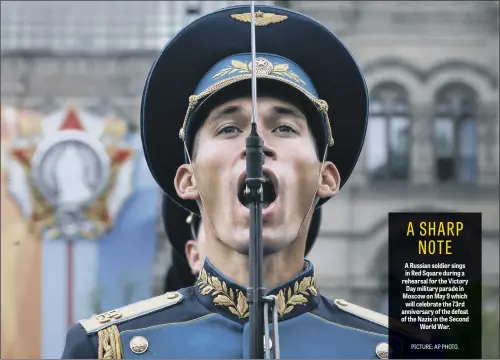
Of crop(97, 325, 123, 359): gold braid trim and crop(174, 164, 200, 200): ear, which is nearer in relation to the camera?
crop(97, 325, 123, 359): gold braid trim

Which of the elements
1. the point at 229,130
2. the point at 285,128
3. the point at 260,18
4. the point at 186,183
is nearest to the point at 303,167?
the point at 285,128

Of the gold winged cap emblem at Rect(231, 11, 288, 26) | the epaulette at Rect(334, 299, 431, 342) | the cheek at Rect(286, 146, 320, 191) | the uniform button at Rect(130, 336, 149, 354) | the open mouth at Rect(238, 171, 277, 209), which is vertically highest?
the gold winged cap emblem at Rect(231, 11, 288, 26)

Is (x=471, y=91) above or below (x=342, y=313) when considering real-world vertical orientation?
above

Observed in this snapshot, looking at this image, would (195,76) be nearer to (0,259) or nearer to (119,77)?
(119,77)

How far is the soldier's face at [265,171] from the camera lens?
332cm

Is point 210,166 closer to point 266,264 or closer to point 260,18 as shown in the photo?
point 266,264

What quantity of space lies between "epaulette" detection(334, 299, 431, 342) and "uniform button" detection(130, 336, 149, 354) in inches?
21.7

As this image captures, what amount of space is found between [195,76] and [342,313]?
744 mm

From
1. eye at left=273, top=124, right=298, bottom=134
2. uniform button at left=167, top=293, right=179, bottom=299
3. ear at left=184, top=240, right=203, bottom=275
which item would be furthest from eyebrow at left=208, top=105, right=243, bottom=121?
ear at left=184, top=240, right=203, bottom=275

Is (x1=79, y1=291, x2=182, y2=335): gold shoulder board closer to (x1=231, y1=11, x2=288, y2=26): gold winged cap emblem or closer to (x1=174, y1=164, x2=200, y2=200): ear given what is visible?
(x1=174, y1=164, x2=200, y2=200): ear

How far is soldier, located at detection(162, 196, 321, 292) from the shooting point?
386 cm

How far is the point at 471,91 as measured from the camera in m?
4.27

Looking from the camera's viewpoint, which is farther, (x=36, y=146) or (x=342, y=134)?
(x=36, y=146)

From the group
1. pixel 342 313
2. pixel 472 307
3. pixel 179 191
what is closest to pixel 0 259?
pixel 179 191
